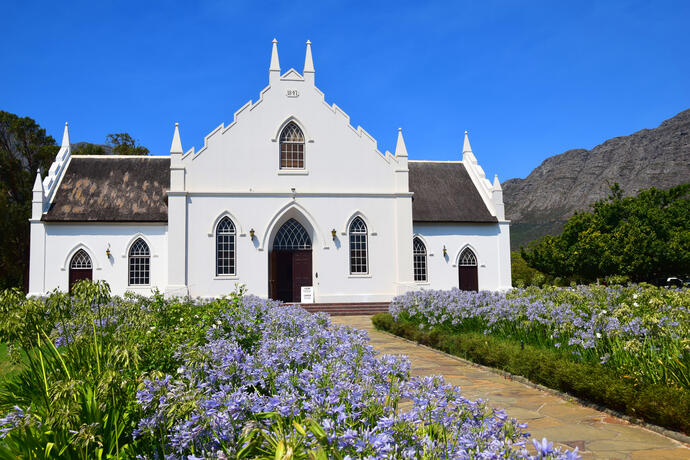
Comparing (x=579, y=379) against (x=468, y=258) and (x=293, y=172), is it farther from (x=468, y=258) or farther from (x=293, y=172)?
(x=468, y=258)

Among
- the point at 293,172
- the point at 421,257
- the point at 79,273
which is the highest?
the point at 293,172

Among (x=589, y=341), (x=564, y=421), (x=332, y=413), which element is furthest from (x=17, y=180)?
(x=332, y=413)

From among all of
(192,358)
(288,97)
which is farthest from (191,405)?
(288,97)

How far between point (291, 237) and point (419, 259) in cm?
711

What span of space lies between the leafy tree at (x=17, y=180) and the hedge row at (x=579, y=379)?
32492 mm

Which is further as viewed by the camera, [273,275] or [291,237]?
[291,237]

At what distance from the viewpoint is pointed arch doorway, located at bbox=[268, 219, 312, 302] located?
83.8ft

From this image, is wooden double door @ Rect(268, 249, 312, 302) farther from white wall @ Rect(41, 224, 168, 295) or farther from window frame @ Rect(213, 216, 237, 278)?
white wall @ Rect(41, 224, 168, 295)

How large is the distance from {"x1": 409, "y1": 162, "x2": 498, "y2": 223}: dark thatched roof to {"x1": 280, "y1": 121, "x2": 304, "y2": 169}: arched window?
702cm

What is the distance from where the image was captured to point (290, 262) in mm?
25781

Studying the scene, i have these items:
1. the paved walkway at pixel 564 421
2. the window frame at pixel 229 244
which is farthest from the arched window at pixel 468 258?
the paved walkway at pixel 564 421

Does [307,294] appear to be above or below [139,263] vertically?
below

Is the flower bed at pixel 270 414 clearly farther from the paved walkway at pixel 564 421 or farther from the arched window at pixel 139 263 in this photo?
the arched window at pixel 139 263

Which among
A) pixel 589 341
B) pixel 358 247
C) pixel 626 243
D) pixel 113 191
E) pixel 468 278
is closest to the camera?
pixel 589 341
